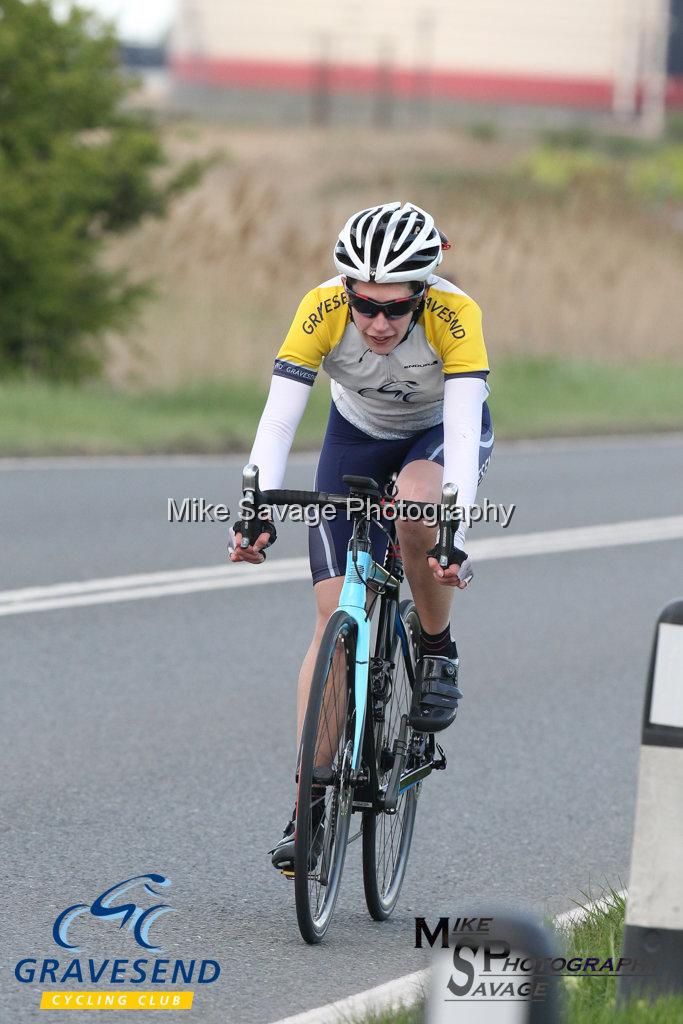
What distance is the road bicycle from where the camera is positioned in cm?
458

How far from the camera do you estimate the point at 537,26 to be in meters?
110

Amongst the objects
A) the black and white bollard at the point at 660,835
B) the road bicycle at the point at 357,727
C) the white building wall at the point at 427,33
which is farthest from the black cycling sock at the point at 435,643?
the white building wall at the point at 427,33

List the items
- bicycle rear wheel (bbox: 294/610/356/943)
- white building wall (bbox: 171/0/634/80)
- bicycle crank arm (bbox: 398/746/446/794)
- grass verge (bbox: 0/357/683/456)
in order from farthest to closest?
white building wall (bbox: 171/0/634/80)
grass verge (bbox: 0/357/683/456)
bicycle crank arm (bbox: 398/746/446/794)
bicycle rear wheel (bbox: 294/610/356/943)

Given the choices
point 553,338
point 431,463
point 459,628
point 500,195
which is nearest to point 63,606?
point 459,628

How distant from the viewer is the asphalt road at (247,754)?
15.6ft

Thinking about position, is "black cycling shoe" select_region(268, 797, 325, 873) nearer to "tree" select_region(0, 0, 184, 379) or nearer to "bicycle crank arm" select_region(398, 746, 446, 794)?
"bicycle crank arm" select_region(398, 746, 446, 794)

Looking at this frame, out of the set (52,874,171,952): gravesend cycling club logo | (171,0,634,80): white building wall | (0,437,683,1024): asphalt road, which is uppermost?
(171,0,634,80): white building wall

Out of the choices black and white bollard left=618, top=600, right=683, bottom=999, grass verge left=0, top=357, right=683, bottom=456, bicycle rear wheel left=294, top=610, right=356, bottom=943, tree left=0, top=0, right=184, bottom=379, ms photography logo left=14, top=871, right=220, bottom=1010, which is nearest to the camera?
black and white bollard left=618, top=600, right=683, bottom=999

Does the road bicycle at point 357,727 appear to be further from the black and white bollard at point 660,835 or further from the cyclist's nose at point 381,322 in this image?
the black and white bollard at point 660,835

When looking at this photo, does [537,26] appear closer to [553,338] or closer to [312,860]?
[553,338]

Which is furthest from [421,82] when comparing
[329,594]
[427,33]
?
[329,594]

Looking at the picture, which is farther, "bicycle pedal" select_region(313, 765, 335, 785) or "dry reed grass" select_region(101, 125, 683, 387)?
"dry reed grass" select_region(101, 125, 683, 387)

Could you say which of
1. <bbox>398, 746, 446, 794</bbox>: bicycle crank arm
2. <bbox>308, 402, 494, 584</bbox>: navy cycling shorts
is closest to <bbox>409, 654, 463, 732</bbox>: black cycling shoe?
<bbox>398, 746, 446, 794</bbox>: bicycle crank arm

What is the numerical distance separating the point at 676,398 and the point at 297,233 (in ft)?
18.3
